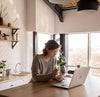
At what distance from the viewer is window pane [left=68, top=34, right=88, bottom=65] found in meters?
4.88

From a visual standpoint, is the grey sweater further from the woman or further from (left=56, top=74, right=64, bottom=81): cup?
(left=56, top=74, right=64, bottom=81): cup

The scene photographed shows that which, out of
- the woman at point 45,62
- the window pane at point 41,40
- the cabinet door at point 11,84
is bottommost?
the cabinet door at point 11,84

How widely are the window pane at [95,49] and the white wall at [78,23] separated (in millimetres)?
350

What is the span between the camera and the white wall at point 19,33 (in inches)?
147

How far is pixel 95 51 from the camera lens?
473cm

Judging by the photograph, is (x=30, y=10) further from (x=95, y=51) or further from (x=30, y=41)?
(x=95, y=51)

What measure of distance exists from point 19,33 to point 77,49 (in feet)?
6.13

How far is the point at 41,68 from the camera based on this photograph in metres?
2.49

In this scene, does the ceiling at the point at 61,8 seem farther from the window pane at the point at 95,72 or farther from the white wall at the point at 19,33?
the window pane at the point at 95,72

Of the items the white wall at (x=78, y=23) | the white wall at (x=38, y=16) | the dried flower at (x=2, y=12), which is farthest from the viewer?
the white wall at (x=78, y=23)

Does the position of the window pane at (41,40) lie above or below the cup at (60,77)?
above

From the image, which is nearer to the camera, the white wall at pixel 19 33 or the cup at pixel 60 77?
the cup at pixel 60 77

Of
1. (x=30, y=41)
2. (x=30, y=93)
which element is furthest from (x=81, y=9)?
(x=30, y=41)

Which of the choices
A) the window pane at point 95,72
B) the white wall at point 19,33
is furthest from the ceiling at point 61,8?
the window pane at point 95,72
